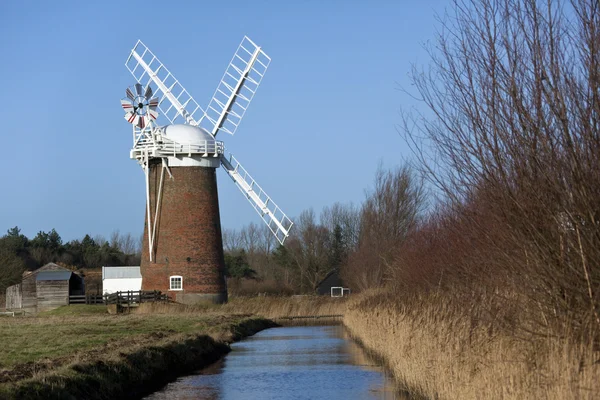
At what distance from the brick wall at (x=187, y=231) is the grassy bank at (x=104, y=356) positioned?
334 inches

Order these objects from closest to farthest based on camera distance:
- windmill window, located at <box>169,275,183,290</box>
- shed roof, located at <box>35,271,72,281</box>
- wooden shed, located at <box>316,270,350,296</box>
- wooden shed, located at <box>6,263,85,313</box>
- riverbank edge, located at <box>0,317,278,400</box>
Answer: riverbank edge, located at <box>0,317,278,400</box>, windmill window, located at <box>169,275,183,290</box>, wooden shed, located at <box>6,263,85,313</box>, shed roof, located at <box>35,271,72,281</box>, wooden shed, located at <box>316,270,350,296</box>

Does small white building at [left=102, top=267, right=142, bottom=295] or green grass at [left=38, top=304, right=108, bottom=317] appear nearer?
green grass at [left=38, top=304, right=108, bottom=317]

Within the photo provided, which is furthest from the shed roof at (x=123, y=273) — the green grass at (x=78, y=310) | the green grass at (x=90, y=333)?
the green grass at (x=90, y=333)

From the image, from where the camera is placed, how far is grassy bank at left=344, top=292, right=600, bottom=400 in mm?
7602

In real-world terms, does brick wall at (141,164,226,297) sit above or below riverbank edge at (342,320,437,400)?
above

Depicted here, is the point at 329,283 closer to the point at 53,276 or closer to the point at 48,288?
the point at 53,276

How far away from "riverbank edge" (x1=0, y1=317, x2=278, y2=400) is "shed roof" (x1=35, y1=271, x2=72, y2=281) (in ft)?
77.2

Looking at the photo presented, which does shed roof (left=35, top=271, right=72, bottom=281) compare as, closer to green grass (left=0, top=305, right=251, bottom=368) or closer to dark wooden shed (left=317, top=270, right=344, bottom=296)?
green grass (left=0, top=305, right=251, bottom=368)

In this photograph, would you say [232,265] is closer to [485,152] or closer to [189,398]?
[189,398]

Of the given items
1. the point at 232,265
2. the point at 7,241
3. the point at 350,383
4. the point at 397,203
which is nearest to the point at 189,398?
the point at 350,383

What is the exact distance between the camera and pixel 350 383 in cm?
1658

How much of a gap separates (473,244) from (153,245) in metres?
29.1

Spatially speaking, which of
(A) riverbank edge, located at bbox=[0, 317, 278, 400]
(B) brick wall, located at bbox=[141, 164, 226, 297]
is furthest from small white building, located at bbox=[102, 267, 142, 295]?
(A) riverbank edge, located at bbox=[0, 317, 278, 400]

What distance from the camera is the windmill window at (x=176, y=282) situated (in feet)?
129
